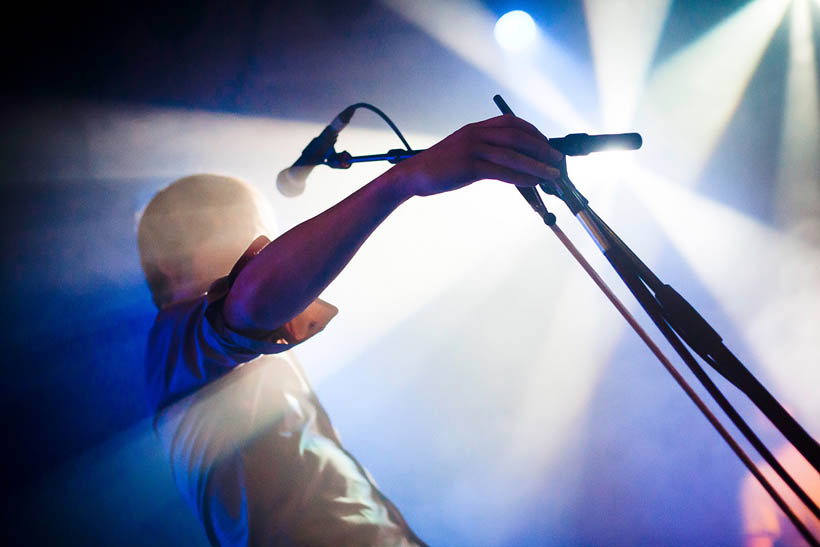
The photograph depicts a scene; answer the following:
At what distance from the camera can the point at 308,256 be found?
0.74 meters

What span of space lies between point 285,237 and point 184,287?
66 centimetres

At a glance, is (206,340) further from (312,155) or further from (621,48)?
(621,48)

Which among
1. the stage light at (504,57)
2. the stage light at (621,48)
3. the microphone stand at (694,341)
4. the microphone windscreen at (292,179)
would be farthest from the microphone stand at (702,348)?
the stage light at (621,48)

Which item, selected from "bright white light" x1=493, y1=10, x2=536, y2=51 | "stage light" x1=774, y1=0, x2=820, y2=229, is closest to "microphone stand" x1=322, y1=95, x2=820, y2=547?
"bright white light" x1=493, y1=10, x2=536, y2=51

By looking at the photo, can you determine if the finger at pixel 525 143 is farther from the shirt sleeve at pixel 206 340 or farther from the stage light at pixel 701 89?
the stage light at pixel 701 89

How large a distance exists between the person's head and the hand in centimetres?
80

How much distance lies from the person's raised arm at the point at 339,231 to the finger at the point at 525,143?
11 mm

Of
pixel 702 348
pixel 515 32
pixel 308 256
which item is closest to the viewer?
pixel 702 348

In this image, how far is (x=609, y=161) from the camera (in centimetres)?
288

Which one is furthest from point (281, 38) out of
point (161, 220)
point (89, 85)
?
point (161, 220)

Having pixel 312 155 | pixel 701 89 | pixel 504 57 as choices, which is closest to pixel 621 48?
pixel 701 89

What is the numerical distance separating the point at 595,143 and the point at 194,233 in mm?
1198

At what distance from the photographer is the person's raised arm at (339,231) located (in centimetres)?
70

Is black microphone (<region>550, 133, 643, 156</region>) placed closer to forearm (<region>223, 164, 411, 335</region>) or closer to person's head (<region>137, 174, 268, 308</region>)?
forearm (<region>223, 164, 411, 335</region>)
